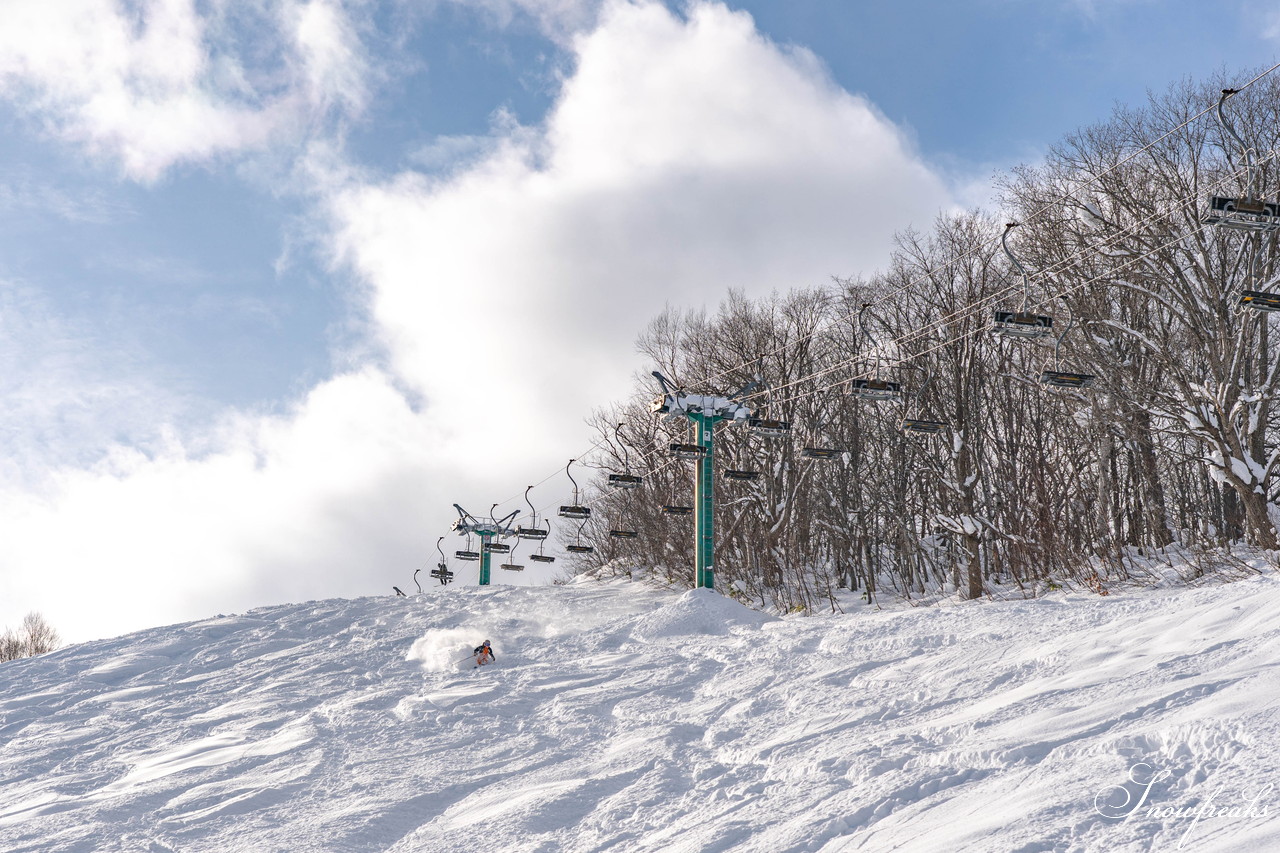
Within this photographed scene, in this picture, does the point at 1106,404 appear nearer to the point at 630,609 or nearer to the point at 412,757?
the point at 630,609

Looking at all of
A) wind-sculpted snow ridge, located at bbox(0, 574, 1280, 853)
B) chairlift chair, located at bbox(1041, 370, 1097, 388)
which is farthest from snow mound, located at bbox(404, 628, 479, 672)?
chairlift chair, located at bbox(1041, 370, 1097, 388)

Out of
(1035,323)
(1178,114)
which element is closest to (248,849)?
(1035,323)

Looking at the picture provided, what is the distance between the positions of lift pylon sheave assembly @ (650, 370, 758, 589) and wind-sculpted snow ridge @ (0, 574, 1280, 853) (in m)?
3.53

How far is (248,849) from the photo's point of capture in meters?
7.35

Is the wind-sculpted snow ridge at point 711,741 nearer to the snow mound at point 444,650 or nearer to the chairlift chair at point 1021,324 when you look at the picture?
the snow mound at point 444,650

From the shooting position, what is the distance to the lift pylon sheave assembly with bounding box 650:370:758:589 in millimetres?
19125

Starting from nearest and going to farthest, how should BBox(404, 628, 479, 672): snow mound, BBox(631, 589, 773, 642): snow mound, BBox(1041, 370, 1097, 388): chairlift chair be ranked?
BBox(1041, 370, 1097, 388): chairlift chair, BBox(404, 628, 479, 672): snow mound, BBox(631, 589, 773, 642): snow mound

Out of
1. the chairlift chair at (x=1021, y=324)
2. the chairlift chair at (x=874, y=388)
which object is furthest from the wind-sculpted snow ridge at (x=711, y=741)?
the chairlift chair at (x=874, y=388)

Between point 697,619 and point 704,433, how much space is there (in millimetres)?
6007

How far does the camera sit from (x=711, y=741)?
319 inches

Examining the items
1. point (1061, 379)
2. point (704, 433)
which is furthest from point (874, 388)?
point (704, 433)

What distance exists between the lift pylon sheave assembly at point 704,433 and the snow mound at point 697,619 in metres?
2.82

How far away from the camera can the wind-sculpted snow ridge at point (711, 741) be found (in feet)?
17.0

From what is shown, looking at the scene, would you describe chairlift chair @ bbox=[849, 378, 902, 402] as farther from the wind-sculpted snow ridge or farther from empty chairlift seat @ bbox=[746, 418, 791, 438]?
the wind-sculpted snow ridge
